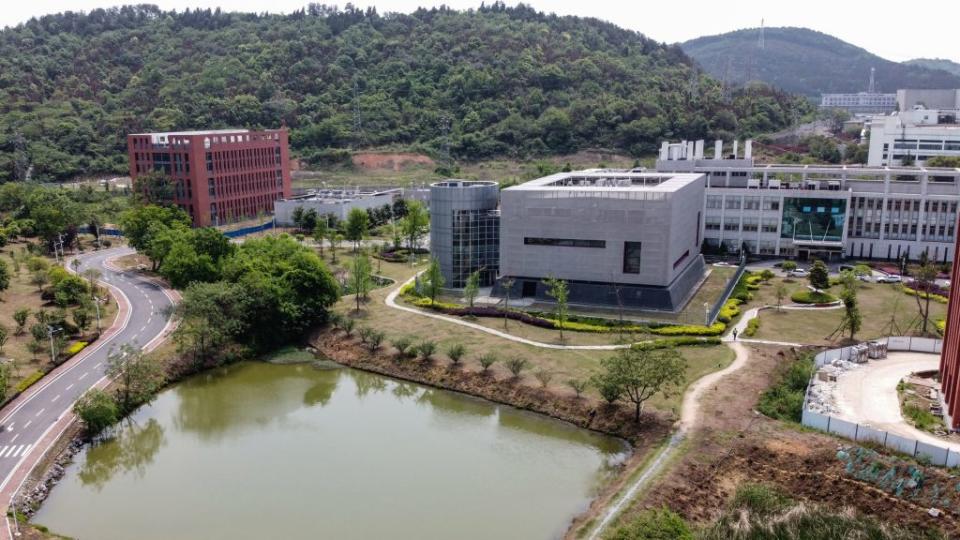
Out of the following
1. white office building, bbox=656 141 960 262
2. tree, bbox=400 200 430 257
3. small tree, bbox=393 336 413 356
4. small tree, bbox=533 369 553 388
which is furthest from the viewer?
tree, bbox=400 200 430 257

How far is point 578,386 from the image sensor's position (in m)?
32.9

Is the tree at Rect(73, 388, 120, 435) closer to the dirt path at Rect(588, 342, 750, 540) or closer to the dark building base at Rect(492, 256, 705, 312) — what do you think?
the dirt path at Rect(588, 342, 750, 540)

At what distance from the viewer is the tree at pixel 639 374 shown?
29.9 metres

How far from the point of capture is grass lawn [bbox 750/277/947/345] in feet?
131

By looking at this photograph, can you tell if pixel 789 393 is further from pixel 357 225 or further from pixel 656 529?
pixel 357 225

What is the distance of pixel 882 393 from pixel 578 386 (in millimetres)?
13056

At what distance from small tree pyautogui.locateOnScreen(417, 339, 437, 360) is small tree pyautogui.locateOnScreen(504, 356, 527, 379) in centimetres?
437

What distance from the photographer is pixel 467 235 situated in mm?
50062

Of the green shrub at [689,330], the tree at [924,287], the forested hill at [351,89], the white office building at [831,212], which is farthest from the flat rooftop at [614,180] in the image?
the forested hill at [351,89]

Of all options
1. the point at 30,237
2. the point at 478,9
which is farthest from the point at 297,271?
the point at 478,9

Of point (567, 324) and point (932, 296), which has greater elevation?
point (932, 296)

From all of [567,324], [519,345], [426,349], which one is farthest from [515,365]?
[567,324]

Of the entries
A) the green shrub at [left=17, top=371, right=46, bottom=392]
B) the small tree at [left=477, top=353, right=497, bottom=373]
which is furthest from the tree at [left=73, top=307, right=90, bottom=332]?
the small tree at [left=477, top=353, right=497, bottom=373]

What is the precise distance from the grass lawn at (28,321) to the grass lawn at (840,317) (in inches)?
1459
